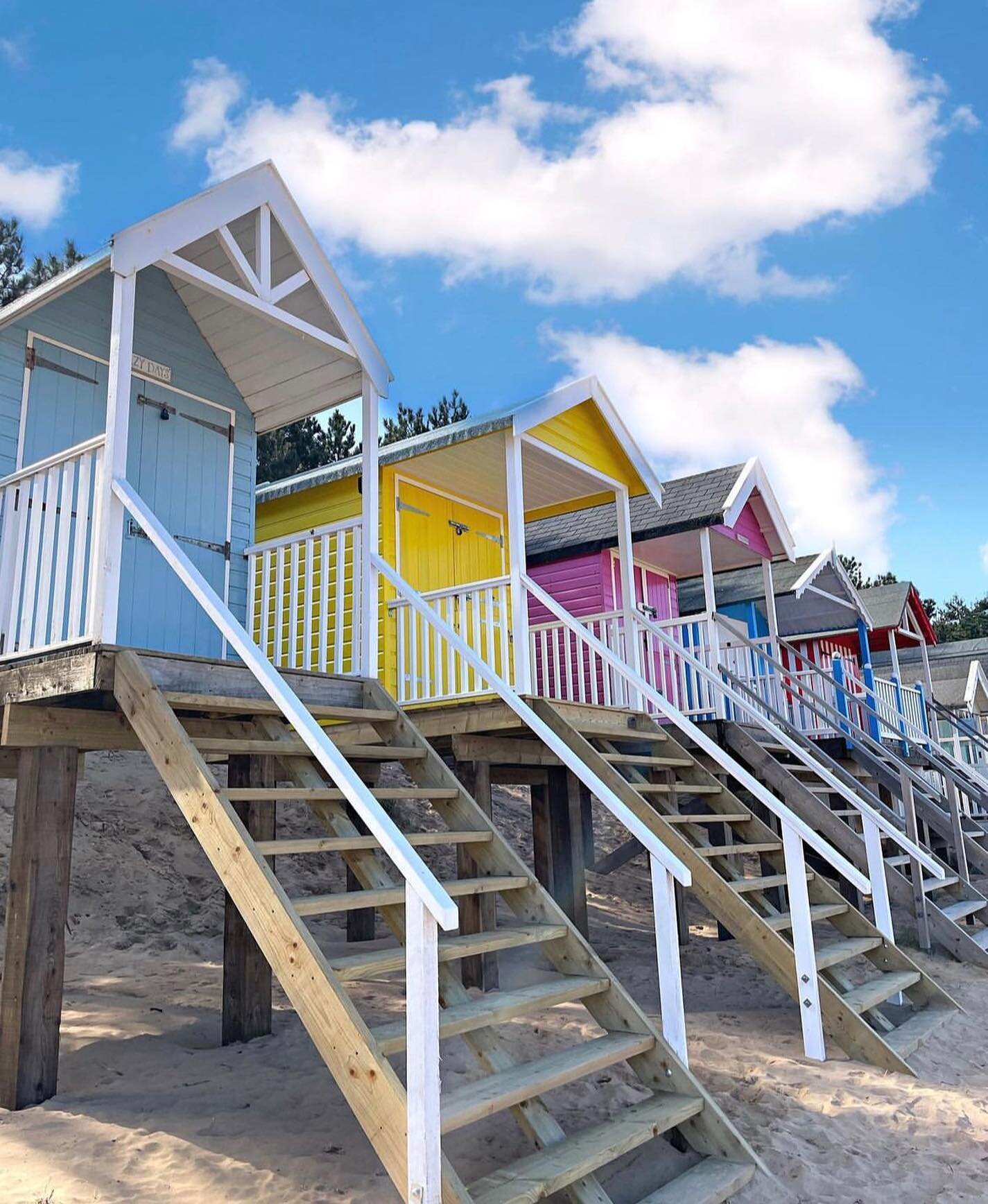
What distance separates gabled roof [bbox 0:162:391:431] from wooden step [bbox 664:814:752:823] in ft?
12.2

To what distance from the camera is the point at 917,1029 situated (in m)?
5.74

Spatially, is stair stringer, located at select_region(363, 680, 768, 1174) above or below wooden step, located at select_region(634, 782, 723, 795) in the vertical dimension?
below

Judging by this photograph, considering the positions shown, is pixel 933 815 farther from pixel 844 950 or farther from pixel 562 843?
pixel 844 950

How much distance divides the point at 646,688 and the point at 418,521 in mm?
3504

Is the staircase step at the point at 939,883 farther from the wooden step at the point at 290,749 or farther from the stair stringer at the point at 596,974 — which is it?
the wooden step at the point at 290,749

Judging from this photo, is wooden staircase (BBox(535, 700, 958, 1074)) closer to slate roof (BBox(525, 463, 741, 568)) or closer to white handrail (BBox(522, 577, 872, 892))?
white handrail (BBox(522, 577, 872, 892))

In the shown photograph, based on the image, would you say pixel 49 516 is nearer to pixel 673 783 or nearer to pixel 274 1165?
pixel 274 1165

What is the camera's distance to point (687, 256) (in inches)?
894

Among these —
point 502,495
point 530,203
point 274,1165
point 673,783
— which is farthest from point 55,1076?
point 530,203

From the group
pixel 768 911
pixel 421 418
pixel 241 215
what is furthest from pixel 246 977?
pixel 421 418

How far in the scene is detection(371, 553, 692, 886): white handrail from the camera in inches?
174

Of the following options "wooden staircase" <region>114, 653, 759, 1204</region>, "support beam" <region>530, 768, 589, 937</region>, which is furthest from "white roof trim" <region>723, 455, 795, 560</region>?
"wooden staircase" <region>114, 653, 759, 1204</region>

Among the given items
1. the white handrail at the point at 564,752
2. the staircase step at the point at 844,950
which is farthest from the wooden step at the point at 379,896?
the staircase step at the point at 844,950

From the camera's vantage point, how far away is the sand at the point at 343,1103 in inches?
144
